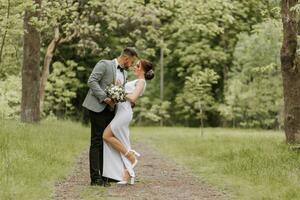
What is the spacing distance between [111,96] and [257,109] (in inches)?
1287

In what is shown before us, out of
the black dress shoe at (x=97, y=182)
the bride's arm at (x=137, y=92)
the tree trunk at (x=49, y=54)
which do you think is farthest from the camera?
the tree trunk at (x=49, y=54)

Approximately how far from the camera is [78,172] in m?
11.4

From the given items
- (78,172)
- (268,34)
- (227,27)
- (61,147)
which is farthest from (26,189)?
(227,27)

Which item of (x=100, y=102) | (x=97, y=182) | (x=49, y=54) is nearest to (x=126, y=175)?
(x=97, y=182)

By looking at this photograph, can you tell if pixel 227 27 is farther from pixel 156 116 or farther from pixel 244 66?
pixel 156 116

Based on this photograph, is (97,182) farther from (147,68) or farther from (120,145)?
(147,68)

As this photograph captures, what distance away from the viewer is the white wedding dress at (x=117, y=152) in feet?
33.0

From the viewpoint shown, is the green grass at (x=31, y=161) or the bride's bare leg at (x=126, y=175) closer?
the green grass at (x=31, y=161)

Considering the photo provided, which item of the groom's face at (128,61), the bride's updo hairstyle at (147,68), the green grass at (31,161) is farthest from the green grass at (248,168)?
the green grass at (31,161)

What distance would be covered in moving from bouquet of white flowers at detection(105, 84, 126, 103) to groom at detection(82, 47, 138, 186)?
0.08 meters

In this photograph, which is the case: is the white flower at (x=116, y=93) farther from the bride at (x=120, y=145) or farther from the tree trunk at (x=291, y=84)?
the tree trunk at (x=291, y=84)

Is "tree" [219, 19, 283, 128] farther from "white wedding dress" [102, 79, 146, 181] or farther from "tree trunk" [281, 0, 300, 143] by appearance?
"white wedding dress" [102, 79, 146, 181]

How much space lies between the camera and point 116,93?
9727 mm

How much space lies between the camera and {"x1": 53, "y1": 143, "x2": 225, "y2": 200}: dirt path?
341 inches
